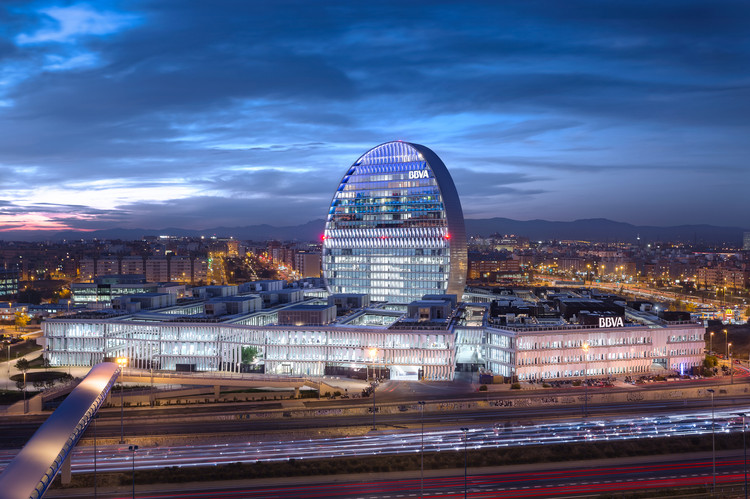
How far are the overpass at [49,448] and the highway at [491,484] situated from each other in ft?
19.9

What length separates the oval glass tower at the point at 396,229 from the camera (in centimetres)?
11850

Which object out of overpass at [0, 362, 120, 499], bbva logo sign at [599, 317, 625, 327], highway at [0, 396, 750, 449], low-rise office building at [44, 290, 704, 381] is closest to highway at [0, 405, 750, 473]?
highway at [0, 396, 750, 449]

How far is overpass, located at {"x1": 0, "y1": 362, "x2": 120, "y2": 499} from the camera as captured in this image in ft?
100

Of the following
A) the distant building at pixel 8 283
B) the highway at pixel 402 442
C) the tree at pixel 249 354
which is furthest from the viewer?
the distant building at pixel 8 283

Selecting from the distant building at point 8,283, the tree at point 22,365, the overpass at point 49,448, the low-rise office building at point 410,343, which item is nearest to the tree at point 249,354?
the low-rise office building at point 410,343

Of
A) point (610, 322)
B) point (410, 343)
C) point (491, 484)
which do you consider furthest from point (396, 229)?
point (491, 484)

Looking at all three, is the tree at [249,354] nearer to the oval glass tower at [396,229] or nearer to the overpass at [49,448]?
the overpass at [49,448]

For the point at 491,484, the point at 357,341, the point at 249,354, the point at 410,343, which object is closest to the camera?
the point at 491,484

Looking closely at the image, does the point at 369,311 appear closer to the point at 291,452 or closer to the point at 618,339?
the point at 618,339

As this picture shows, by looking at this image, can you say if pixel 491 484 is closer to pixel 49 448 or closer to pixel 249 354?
pixel 49 448

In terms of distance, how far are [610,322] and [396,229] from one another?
49.0 metres

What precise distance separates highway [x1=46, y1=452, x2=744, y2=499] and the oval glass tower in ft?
234

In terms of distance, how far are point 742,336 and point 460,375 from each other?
5723cm

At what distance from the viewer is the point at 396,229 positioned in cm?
12162
